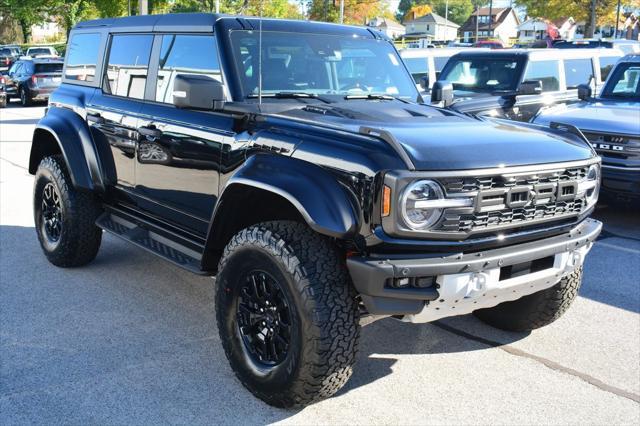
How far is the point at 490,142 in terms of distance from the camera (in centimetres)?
350

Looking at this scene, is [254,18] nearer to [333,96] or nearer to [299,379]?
[333,96]

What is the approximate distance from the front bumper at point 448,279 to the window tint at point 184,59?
1776mm

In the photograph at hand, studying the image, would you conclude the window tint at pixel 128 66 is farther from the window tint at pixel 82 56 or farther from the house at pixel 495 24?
the house at pixel 495 24

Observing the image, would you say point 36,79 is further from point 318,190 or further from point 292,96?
point 318,190

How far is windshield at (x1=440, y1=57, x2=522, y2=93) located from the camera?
10.4 metres

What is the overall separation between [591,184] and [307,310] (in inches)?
71.2

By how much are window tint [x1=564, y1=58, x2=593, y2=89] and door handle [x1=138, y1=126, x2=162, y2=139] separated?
27.1 ft

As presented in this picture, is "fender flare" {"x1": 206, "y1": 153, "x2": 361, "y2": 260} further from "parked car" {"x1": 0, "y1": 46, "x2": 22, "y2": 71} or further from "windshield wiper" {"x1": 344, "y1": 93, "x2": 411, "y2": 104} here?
"parked car" {"x1": 0, "y1": 46, "x2": 22, "y2": 71}

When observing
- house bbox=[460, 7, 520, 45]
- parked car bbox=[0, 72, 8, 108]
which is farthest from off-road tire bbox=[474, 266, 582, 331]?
house bbox=[460, 7, 520, 45]

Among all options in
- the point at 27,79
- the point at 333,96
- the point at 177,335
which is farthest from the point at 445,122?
the point at 27,79

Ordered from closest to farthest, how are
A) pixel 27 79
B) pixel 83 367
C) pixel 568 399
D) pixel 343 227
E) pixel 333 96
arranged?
pixel 343 227
pixel 568 399
pixel 83 367
pixel 333 96
pixel 27 79

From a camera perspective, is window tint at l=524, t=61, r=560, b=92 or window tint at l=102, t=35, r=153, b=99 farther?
window tint at l=524, t=61, r=560, b=92

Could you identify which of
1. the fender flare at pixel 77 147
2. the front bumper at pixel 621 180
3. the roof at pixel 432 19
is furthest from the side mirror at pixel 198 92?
the roof at pixel 432 19

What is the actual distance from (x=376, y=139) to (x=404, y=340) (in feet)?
5.49
